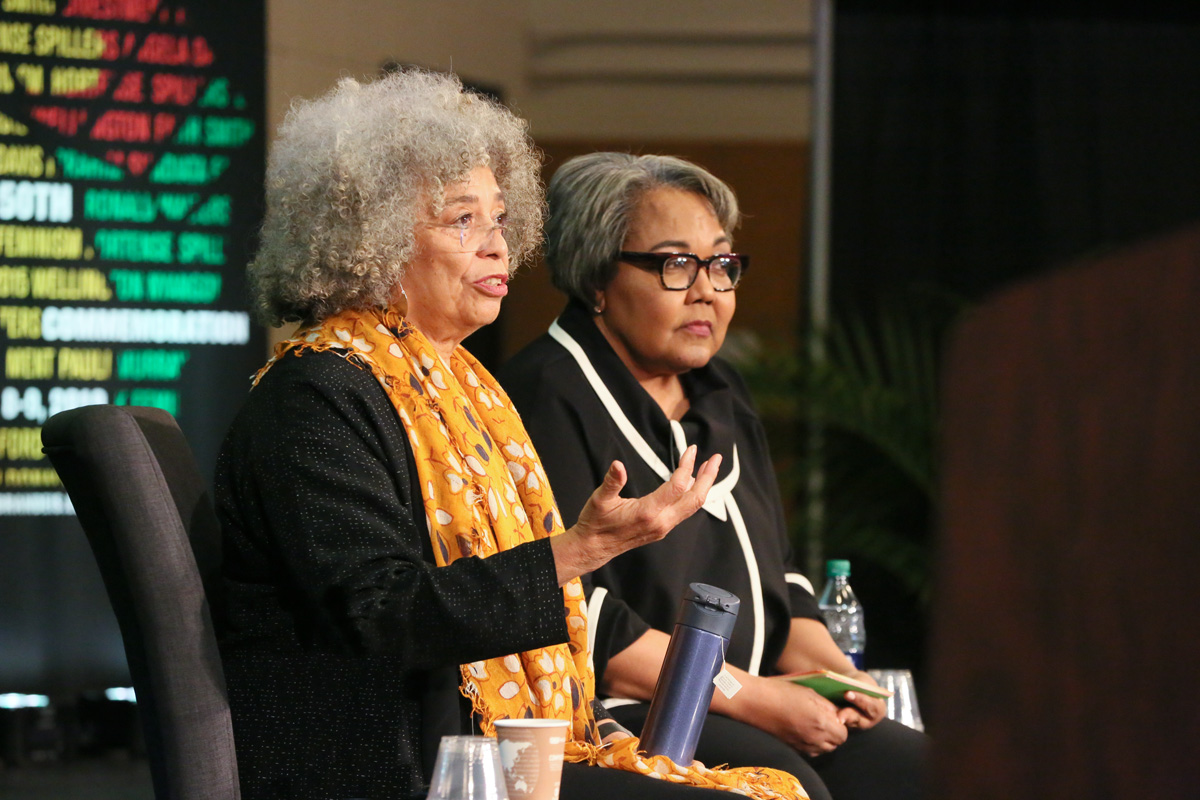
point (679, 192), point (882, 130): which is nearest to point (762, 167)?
point (882, 130)

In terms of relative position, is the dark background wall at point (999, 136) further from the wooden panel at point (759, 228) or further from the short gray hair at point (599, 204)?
the short gray hair at point (599, 204)

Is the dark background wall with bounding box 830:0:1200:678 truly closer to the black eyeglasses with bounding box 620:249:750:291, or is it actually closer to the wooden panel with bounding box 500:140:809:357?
the wooden panel with bounding box 500:140:809:357

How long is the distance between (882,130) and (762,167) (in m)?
0.92

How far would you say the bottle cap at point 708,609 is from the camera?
1.55m

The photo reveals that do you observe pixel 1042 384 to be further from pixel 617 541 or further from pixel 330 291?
pixel 330 291

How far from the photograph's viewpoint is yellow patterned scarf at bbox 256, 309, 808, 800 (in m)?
1.47

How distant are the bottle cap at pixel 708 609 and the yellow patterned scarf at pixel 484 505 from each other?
161 mm

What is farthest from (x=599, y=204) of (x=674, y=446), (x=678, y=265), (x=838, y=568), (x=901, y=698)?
(x=901, y=698)

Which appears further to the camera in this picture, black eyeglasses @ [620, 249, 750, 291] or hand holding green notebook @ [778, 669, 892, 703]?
black eyeglasses @ [620, 249, 750, 291]

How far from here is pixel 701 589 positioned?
61.4 inches

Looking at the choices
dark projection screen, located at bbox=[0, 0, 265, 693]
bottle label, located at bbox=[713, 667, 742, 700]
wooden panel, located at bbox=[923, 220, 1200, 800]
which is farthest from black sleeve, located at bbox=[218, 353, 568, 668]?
dark projection screen, located at bbox=[0, 0, 265, 693]

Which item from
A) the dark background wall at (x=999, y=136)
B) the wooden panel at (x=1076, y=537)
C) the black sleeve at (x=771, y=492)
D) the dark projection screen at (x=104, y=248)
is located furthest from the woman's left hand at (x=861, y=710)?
the dark background wall at (x=999, y=136)

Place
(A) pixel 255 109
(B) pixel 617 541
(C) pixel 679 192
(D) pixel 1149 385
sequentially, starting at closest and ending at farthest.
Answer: (D) pixel 1149 385
(B) pixel 617 541
(C) pixel 679 192
(A) pixel 255 109

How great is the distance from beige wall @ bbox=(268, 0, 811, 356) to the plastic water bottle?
2.91m
